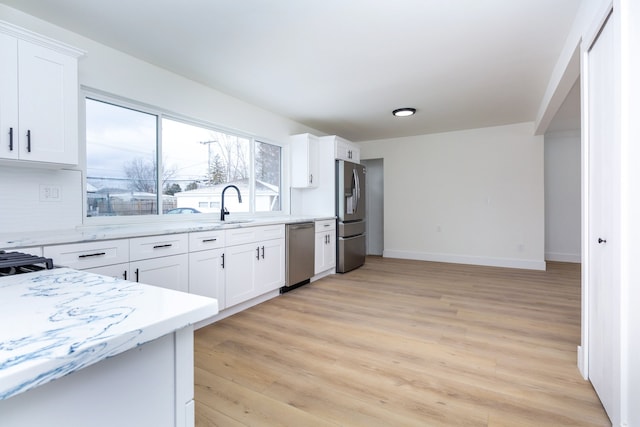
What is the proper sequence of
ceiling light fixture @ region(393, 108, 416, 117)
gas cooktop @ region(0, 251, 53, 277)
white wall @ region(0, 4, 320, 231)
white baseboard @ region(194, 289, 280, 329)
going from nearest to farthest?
gas cooktop @ region(0, 251, 53, 277) → white wall @ region(0, 4, 320, 231) → white baseboard @ region(194, 289, 280, 329) → ceiling light fixture @ region(393, 108, 416, 117)

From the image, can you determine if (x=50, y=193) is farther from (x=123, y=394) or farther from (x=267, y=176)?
(x=267, y=176)

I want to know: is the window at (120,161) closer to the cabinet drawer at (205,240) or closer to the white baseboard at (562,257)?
the cabinet drawer at (205,240)

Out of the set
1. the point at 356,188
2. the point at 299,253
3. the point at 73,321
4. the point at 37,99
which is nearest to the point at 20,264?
the point at 73,321

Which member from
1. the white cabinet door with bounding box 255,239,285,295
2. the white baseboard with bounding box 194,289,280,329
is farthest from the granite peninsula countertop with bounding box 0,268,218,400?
the white cabinet door with bounding box 255,239,285,295

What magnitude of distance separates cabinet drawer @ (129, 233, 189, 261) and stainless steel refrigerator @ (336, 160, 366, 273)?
266cm

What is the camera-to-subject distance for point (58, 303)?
709 millimetres

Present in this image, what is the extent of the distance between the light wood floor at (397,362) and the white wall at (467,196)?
1761mm

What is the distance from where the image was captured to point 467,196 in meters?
5.69

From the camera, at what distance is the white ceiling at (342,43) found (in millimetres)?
2141

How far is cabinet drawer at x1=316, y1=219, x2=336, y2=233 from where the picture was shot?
443 centimetres

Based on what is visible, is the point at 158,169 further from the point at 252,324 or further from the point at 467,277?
the point at 467,277

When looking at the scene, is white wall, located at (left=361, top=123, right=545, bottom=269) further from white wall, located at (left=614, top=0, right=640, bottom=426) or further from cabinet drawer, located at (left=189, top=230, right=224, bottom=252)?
white wall, located at (left=614, top=0, right=640, bottom=426)

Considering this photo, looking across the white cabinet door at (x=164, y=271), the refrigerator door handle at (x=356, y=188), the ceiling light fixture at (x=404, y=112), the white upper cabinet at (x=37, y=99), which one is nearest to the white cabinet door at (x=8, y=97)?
the white upper cabinet at (x=37, y=99)

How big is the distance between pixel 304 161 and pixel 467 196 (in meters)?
3.09
